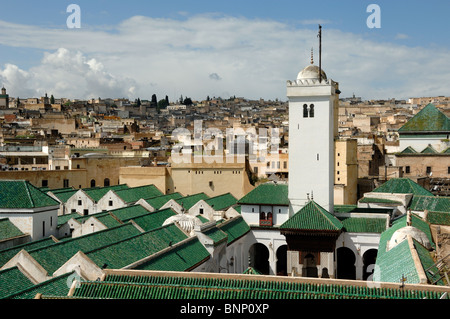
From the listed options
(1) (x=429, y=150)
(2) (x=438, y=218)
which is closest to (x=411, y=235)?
(2) (x=438, y=218)

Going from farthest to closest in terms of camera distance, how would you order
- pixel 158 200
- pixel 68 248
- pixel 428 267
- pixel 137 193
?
1. pixel 137 193
2. pixel 158 200
3. pixel 68 248
4. pixel 428 267

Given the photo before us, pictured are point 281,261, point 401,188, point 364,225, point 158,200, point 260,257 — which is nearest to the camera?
point 364,225

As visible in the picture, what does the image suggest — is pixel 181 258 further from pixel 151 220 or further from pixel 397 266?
pixel 397 266

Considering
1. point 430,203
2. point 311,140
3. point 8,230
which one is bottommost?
point 8,230

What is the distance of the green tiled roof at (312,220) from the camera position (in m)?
21.3

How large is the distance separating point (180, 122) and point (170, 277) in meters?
95.6

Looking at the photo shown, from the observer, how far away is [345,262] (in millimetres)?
23828

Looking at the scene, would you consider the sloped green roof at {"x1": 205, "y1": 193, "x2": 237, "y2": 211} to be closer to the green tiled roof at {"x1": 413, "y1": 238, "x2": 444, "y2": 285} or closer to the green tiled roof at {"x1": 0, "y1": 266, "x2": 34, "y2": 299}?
the green tiled roof at {"x1": 413, "y1": 238, "x2": 444, "y2": 285}

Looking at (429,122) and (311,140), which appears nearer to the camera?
(311,140)

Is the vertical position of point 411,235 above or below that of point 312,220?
above

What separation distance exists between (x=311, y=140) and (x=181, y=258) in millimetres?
9485
